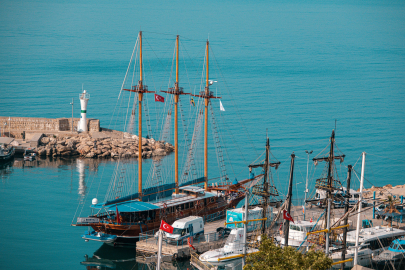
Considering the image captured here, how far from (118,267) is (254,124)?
6095cm

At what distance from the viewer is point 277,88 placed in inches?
5502

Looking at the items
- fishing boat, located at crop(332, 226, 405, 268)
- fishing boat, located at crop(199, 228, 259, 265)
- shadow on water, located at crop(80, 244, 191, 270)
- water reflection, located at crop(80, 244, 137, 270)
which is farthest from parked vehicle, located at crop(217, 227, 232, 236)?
fishing boat, located at crop(332, 226, 405, 268)

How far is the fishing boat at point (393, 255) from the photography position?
4338 centimetres

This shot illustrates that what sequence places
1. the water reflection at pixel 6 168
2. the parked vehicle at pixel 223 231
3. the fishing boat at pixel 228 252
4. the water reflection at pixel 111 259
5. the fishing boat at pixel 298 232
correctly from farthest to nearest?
the water reflection at pixel 6 168 → the parked vehicle at pixel 223 231 → the water reflection at pixel 111 259 → the fishing boat at pixel 298 232 → the fishing boat at pixel 228 252

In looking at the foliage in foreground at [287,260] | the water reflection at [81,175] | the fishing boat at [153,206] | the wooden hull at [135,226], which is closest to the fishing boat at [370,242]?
the fishing boat at [153,206]

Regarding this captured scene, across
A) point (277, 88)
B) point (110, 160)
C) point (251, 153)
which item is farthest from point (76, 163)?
point (277, 88)

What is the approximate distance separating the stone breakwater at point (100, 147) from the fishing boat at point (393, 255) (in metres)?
45.5

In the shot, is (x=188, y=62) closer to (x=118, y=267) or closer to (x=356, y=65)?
(x=356, y=65)

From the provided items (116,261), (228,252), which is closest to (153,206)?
(116,261)

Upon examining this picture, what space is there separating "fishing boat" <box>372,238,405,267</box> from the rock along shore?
45528 mm

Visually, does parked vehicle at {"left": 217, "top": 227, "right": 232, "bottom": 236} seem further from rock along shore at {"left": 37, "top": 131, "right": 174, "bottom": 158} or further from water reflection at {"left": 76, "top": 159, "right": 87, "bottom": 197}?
rock along shore at {"left": 37, "top": 131, "right": 174, "bottom": 158}

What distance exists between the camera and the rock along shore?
83812mm

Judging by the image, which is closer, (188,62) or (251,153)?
(251,153)

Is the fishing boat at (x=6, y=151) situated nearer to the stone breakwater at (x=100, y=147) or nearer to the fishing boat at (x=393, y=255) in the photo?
the stone breakwater at (x=100, y=147)
